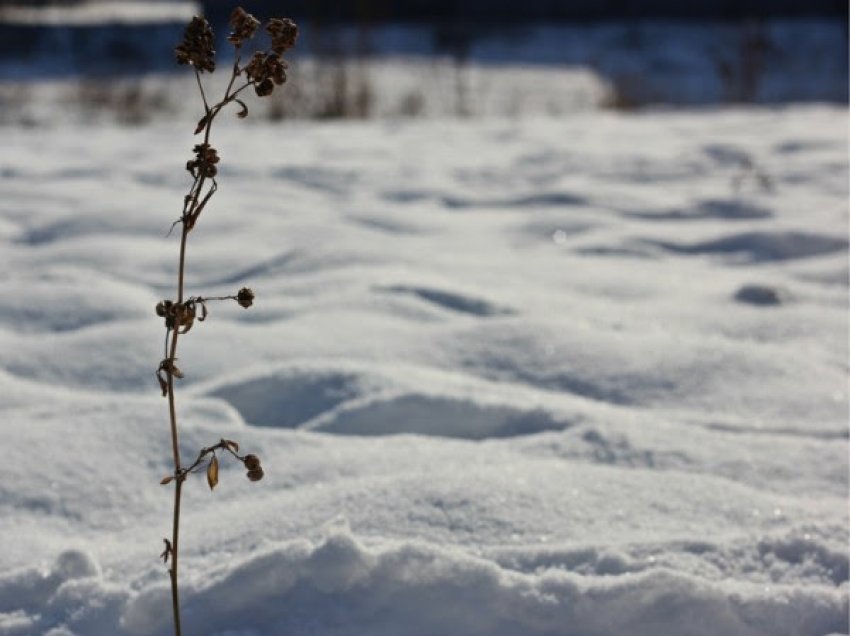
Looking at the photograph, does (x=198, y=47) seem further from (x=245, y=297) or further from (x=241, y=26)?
(x=245, y=297)

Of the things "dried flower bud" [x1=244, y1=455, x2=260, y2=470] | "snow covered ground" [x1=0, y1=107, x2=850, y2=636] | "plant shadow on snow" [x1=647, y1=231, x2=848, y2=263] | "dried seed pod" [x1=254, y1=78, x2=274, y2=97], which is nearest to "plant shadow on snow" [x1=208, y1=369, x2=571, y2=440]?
"snow covered ground" [x1=0, y1=107, x2=850, y2=636]

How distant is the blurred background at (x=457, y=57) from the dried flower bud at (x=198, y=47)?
6000 mm

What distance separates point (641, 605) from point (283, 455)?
688mm

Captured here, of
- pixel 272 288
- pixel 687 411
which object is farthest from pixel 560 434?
pixel 272 288

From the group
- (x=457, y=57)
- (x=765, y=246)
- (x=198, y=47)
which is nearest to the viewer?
(x=198, y=47)

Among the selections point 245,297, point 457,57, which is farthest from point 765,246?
point 457,57

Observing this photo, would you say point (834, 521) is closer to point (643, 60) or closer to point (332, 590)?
point (332, 590)

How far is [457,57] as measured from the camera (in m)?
9.37

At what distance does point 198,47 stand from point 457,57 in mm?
8582

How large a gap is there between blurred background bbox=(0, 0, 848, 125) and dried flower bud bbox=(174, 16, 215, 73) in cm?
600

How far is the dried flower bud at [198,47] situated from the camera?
1038 mm

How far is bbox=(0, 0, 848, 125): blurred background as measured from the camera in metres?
8.02

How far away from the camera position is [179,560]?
1.41 meters

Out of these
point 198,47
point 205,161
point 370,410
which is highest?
point 198,47
